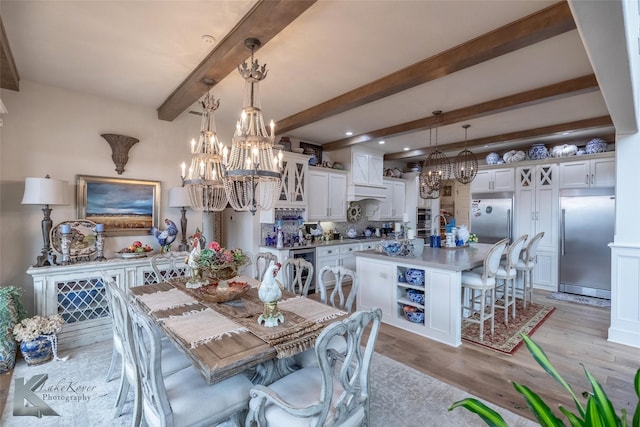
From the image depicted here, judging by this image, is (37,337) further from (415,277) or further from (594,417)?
(594,417)

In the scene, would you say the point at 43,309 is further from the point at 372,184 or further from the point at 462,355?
the point at 372,184

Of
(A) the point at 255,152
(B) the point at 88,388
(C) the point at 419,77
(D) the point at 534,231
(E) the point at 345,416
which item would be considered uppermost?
(C) the point at 419,77

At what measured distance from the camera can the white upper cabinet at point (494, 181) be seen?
5.83 metres

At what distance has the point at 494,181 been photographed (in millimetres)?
6020

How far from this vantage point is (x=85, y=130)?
136 inches

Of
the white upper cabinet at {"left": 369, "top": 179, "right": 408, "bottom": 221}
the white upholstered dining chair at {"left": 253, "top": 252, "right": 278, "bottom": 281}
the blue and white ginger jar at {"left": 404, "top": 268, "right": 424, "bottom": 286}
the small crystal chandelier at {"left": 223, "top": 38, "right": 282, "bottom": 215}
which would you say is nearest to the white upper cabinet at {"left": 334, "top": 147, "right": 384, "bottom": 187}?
the white upper cabinet at {"left": 369, "top": 179, "right": 408, "bottom": 221}

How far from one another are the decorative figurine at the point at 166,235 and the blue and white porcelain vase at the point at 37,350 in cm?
138

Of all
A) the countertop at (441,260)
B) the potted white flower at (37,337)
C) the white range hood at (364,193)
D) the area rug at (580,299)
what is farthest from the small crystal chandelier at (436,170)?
the potted white flower at (37,337)

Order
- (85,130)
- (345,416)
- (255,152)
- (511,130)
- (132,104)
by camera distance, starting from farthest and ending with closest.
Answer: (511,130) → (132,104) → (85,130) → (255,152) → (345,416)

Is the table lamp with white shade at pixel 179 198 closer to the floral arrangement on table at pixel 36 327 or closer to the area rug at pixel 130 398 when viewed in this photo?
the floral arrangement on table at pixel 36 327

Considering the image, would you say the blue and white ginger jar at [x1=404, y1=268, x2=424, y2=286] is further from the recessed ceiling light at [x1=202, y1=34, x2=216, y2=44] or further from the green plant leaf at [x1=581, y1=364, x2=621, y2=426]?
the recessed ceiling light at [x1=202, y1=34, x2=216, y2=44]

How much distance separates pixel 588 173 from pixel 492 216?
5.31ft

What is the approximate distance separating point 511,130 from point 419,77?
314cm

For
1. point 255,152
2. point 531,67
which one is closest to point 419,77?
point 531,67
